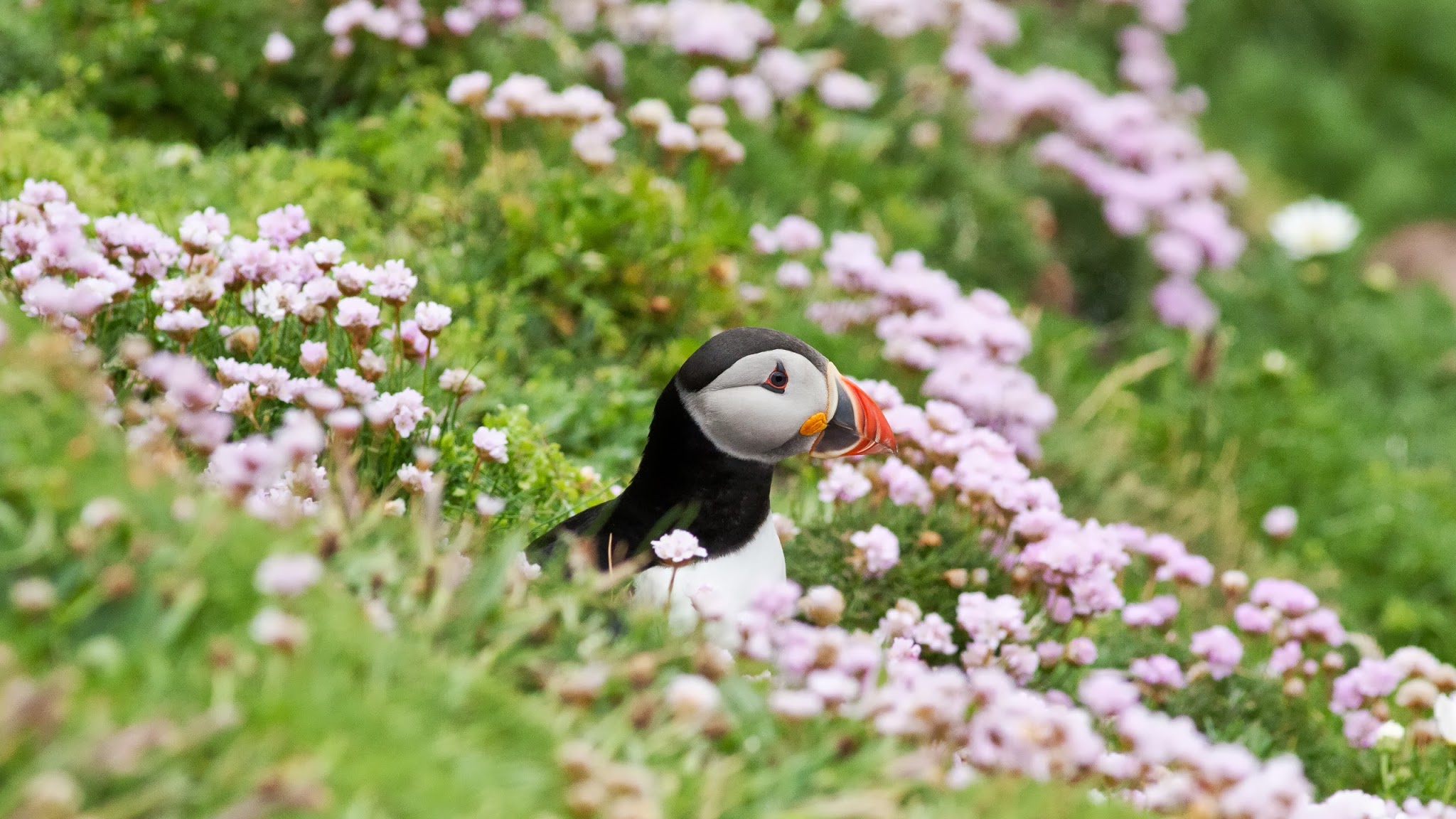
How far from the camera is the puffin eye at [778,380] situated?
11.2ft

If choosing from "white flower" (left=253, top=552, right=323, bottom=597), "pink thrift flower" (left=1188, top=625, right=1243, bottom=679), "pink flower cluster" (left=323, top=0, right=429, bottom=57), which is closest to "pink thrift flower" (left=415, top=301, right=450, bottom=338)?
"white flower" (left=253, top=552, right=323, bottom=597)

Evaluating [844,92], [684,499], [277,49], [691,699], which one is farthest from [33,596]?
[844,92]

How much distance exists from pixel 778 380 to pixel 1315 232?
6.01 m

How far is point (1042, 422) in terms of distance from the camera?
4.93 meters

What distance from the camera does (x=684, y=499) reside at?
3410 mm

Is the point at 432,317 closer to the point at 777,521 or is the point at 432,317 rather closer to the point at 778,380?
the point at 778,380

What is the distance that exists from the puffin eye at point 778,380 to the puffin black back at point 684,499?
18cm

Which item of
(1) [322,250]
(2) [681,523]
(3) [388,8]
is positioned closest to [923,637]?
(2) [681,523]

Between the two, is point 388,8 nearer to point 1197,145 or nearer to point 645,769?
point 645,769

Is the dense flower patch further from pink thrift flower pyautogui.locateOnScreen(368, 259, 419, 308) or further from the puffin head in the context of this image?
the puffin head

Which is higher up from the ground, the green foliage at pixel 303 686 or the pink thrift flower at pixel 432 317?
the green foliage at pixel 303 686

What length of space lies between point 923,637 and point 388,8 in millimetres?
3578

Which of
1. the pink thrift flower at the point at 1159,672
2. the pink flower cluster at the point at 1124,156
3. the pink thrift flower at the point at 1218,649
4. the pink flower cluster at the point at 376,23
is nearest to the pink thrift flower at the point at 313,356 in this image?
the pink thrift flower at the point at 1159,672

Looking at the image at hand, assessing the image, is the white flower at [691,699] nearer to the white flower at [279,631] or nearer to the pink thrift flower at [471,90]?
the white flower at [279,631]
